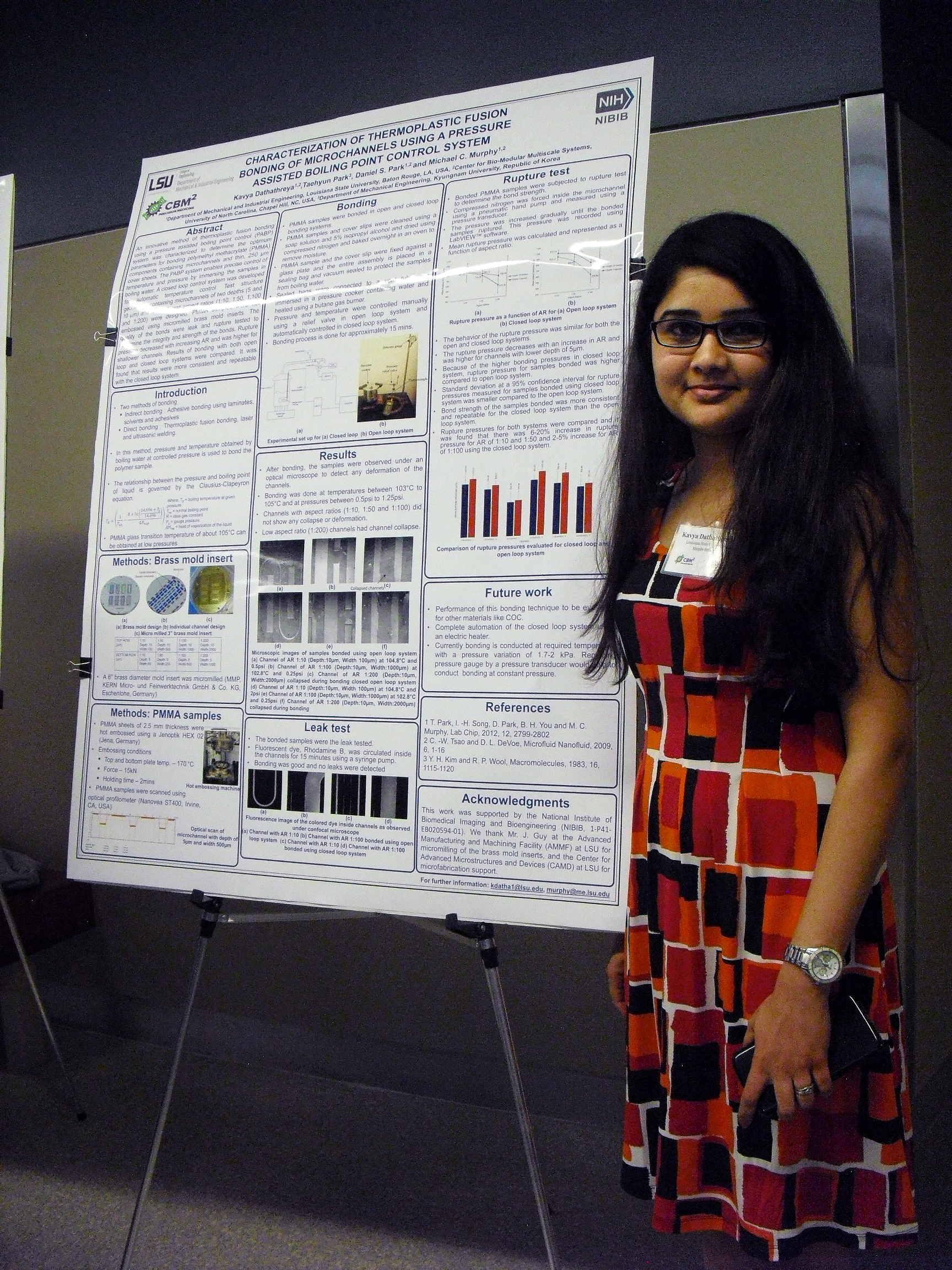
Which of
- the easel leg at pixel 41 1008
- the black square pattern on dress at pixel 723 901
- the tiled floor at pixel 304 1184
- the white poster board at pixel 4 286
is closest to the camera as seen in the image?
the black square pattern on dress at pixel 723 901

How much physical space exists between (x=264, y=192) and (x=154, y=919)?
1.83m

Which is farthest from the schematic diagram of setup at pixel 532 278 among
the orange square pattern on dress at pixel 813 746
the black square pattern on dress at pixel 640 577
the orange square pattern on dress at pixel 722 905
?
the orange square pattern on dress at pixel 722 905

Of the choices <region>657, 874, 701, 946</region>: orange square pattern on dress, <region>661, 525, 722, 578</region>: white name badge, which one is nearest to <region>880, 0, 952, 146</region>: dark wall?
<region>661, 525, 722, 578</region>: white name badge

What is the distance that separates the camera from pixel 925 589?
197cm

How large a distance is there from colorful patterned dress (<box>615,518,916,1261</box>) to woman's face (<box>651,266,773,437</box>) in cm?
19

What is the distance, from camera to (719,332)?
1.09 m

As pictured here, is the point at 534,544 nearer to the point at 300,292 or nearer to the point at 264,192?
the point at 300,292

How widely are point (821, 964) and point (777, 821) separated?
157 mm

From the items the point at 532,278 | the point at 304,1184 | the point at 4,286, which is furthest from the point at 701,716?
the point at 4,286

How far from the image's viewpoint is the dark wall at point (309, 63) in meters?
1.91

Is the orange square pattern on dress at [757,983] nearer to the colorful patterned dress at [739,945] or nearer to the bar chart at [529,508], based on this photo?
the colorful patterned dress at [739,945]

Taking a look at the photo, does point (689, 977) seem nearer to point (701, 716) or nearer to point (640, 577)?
point (701, 716)

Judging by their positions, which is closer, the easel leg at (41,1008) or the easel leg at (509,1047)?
the easel leg at (509,1047)

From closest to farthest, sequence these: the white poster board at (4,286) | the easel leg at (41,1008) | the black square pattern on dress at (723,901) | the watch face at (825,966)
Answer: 1. the watch face at (825,966)
2. the black square pattern on dress at (723,901)
3. the white poster board at (4,286)
4. the easel leg at (41,1008)
